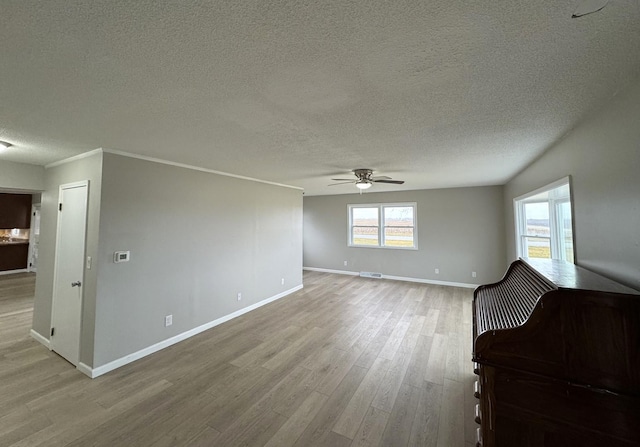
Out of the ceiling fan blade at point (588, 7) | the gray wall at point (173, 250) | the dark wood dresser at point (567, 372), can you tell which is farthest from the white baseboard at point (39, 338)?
the ceiling fan blade at point (588, 7)

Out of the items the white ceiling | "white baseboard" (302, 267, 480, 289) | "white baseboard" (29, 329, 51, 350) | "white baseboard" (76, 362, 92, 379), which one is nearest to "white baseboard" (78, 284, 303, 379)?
"white baseboard" (76, 362, 92, 379)

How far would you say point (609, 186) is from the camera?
1559 millimetres

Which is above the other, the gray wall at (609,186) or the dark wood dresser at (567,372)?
the gray wall at (609,186)

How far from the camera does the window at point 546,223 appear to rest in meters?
2.78

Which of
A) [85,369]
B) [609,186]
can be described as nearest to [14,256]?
[85,369]

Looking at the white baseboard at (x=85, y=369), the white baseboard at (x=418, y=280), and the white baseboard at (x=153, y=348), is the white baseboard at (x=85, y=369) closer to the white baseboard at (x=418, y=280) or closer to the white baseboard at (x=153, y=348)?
the white baseboard at (x=153, y=348)

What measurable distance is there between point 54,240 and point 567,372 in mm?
5126

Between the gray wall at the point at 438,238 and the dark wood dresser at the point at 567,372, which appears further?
the gray wall at the point at 438,238

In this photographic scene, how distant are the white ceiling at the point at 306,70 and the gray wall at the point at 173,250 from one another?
778 mm

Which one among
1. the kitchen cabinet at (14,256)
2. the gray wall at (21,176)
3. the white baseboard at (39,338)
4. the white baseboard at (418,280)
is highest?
the gray wall at (21,176)

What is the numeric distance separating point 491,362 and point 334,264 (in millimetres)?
6470

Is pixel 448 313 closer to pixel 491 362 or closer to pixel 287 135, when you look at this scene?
pixel 491 362

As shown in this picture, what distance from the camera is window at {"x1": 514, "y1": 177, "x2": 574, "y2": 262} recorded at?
2.78 m

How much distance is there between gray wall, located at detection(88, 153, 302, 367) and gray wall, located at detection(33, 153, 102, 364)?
107 mm
